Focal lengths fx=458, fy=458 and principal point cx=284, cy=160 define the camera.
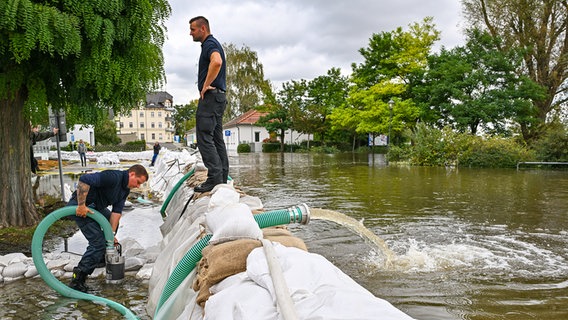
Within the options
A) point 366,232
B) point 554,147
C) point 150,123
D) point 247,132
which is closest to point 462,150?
point 554,147

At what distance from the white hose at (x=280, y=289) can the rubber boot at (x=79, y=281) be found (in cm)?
299

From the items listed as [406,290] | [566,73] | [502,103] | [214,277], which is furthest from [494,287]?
[566,73]

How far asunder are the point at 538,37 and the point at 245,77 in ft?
103

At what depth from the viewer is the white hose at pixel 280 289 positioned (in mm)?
1479

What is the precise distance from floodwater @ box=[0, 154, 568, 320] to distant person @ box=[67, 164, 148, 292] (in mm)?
235

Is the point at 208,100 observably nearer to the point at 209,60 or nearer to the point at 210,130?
the point at 210,130

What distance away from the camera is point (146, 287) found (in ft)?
14.4

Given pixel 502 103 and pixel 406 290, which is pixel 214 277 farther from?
pixel 502 103

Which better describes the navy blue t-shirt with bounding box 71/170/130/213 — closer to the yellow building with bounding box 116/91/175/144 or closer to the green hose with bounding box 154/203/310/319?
the green hose with bounding box 154/203/310/319

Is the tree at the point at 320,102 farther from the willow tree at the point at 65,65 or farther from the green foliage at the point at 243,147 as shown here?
the willow tree at the point at 65,65

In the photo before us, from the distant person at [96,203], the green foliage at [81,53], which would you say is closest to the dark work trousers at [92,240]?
the distant person at [96,203]

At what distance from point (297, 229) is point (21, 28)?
14.7 feet

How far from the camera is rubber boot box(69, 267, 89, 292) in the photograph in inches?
168

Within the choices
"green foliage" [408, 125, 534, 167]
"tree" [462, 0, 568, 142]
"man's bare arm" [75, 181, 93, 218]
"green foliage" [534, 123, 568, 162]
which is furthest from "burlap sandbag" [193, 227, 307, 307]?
"tree" [462, 0, 568, 142]
